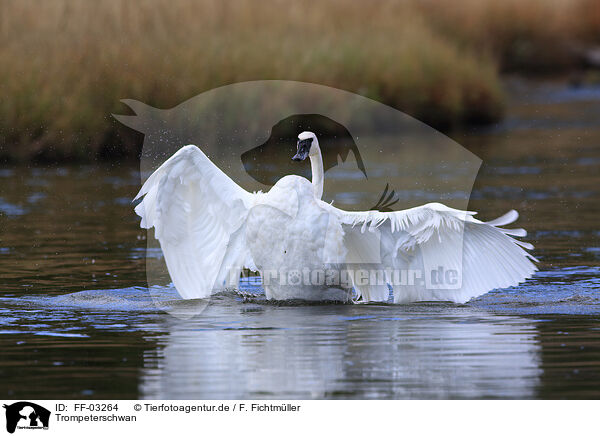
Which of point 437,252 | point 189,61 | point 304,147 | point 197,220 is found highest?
point 189,61

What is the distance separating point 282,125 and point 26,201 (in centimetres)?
637

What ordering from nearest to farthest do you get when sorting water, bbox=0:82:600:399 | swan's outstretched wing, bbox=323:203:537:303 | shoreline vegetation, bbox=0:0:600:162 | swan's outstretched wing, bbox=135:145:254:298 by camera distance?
water, bbox=0:82:600:399
swan's outstretched wing, bbox=323:203:537:303
swan's outstretched wing, bbox=135:145:254:298
shoreline vegetation, bbox=0:0:600:162

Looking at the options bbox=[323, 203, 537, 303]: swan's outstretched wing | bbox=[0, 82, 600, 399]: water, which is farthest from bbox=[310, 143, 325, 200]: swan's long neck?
bbox=[0, 82, 600, 399]: water

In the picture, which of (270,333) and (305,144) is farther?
(305,144)

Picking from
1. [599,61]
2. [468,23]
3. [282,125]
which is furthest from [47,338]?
[599,61]

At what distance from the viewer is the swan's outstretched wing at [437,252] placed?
356 inches

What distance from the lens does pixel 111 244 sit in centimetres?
1297

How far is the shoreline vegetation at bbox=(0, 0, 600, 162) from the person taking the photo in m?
19.8

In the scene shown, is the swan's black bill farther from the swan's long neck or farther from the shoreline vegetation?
the shoreline vegetation

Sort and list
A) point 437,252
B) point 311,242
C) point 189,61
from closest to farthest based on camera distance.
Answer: point 437,252 → point 311,242 → point 189,61
